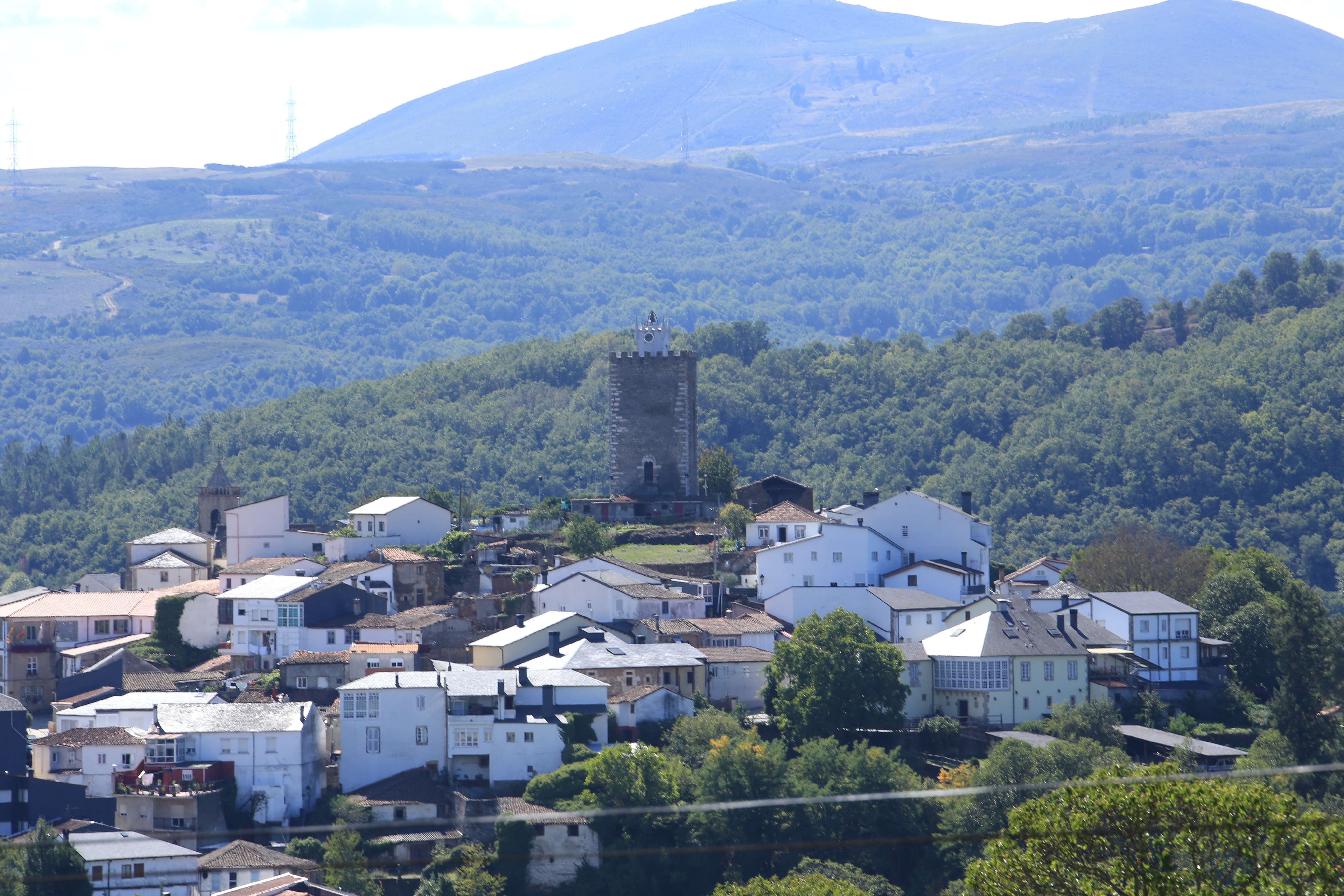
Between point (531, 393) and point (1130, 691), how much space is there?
412ft

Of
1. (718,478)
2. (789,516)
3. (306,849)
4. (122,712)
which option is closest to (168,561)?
(122,712)

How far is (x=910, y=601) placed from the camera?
70.3 m

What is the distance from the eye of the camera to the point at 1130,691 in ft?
219

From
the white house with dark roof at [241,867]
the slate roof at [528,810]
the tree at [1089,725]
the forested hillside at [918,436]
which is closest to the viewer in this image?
the white house with dark roof at [241,867]

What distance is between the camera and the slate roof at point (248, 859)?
5356cm

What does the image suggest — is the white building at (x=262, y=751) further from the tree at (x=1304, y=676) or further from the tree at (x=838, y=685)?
the tree at (x=1304, y=676)

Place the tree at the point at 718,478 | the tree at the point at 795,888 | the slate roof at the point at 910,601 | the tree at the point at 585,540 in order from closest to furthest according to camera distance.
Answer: the tree at the point at 795,888, the slate roof at the point at 910,601, the tree at the point at 585,540, the tree at the point at 718,478

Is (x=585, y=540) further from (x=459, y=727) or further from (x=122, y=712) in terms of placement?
(x=122, y=712)

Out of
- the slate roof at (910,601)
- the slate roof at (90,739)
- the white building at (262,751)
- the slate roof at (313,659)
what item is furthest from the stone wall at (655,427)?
the slate roof at (90,739)

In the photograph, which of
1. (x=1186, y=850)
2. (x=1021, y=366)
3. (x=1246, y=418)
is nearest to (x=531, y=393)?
(x=1021, y=366)

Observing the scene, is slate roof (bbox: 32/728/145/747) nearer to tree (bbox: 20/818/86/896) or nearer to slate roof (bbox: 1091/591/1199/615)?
tree (bbox: 20/818/86/896)

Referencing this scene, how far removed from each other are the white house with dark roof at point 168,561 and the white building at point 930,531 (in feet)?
89.7

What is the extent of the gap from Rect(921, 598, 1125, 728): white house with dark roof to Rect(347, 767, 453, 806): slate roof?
655 inches

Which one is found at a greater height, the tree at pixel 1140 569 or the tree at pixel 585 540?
the tree at pixel 585 540
